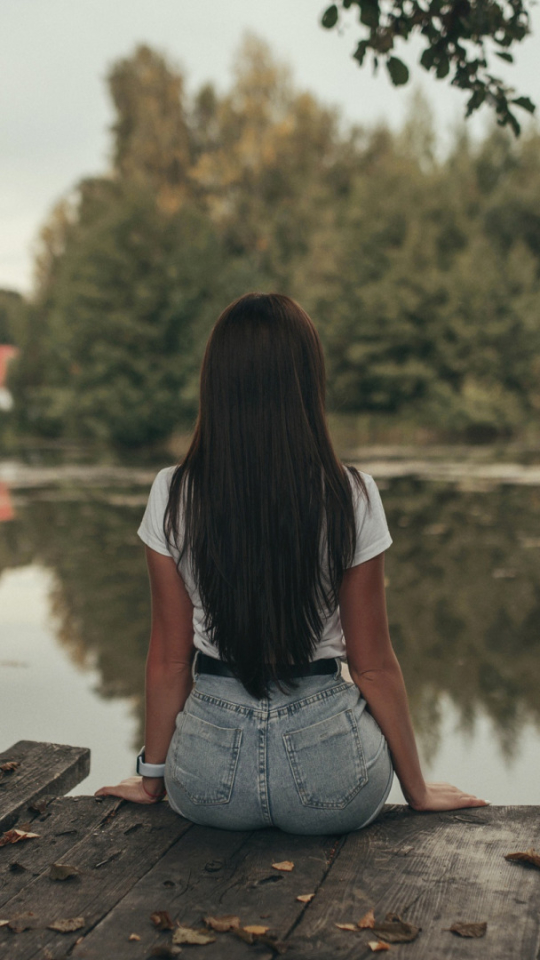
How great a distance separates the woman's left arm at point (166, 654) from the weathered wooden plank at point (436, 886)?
50cm

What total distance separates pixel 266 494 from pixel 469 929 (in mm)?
917

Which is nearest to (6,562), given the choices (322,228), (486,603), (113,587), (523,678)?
(113,587)

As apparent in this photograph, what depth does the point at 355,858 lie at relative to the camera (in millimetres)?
2150

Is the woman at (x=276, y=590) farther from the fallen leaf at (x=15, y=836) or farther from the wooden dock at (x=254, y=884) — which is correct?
the fallen leaf at (x=15, y=836)

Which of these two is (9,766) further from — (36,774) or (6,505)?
(6,505)

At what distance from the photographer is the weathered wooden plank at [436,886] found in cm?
178

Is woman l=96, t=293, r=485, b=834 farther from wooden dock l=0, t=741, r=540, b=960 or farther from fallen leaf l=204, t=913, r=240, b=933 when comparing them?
fallen leaf l=204, t=913, r=240, b=933

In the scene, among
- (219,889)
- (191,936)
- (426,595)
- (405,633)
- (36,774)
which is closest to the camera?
(191,936)

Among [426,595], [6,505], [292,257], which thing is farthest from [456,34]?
[292,257]

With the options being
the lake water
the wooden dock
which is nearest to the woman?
the wooden dock

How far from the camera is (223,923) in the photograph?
185cm

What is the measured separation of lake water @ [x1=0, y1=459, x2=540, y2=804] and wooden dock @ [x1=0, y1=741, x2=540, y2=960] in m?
1.95

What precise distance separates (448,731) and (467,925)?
3124mm

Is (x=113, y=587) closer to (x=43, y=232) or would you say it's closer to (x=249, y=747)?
(x=249, y=747)
